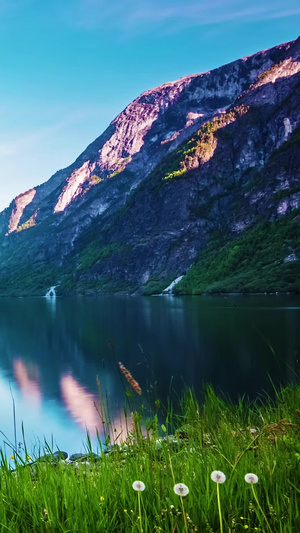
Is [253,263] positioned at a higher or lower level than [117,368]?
higher

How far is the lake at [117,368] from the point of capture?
766 inches

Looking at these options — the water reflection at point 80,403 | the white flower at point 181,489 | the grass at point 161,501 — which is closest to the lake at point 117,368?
the water reflection at point 80,403

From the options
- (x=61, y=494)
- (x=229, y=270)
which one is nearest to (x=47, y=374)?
(x=61, y=494)

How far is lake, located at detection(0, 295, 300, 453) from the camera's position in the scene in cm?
1947

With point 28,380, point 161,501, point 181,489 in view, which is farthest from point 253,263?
point 181,489

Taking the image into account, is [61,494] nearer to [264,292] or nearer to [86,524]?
[86,524]

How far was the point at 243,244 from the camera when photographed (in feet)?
553

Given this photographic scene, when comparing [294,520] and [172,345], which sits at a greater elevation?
[294,520]

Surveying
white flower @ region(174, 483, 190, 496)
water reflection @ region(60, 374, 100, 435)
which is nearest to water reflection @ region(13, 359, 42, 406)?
water reflection @ region(60, 374, 100, 435)

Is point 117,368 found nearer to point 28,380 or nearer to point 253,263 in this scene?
point 28,380

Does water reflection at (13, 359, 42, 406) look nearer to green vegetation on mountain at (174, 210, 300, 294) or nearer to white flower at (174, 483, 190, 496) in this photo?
white flower at (174, 483, 190, 496)

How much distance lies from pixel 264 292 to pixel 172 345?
83.0 m

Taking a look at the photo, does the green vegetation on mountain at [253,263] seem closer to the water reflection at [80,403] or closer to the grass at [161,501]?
the water reflection at [80,403]

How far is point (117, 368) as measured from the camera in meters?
29.5
